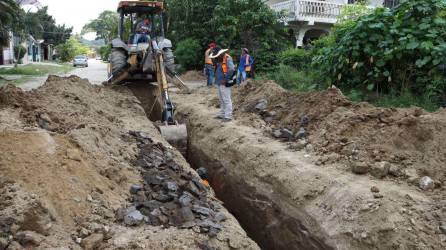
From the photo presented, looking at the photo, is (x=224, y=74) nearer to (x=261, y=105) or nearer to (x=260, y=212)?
(x=261, y=105)

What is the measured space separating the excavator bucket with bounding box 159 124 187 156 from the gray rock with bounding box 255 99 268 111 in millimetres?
2015

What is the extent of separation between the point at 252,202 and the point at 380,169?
2.07 m

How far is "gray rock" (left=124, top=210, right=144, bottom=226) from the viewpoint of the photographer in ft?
14.8

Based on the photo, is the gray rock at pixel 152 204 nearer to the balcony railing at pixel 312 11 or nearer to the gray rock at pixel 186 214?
the gray rock at pixel 186 214

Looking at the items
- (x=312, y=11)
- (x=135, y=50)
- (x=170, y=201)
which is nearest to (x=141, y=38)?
(x=135, y=50)

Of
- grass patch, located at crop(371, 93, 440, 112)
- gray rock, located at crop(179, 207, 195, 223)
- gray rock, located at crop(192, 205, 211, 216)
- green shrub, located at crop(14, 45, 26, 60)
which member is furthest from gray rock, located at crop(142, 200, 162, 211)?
green shrub, located at crop(14, 45, 26, 60)

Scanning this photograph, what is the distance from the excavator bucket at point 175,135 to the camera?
8.80 meters

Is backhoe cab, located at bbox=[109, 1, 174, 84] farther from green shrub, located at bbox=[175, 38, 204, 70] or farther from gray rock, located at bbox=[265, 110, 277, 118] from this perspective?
green shrub, located at bbox=[175, 38, 204, 70]

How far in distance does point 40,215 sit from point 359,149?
4.43 m

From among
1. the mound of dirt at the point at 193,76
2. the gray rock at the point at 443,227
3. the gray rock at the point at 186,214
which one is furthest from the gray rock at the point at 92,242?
the mound of dirt at the point at 193,76

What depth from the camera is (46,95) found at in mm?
8406

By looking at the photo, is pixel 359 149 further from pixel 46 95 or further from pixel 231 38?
pixel 231 38

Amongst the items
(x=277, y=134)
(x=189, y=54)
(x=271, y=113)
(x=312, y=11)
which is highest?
(x=312, y=11)

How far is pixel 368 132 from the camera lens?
6875mm
